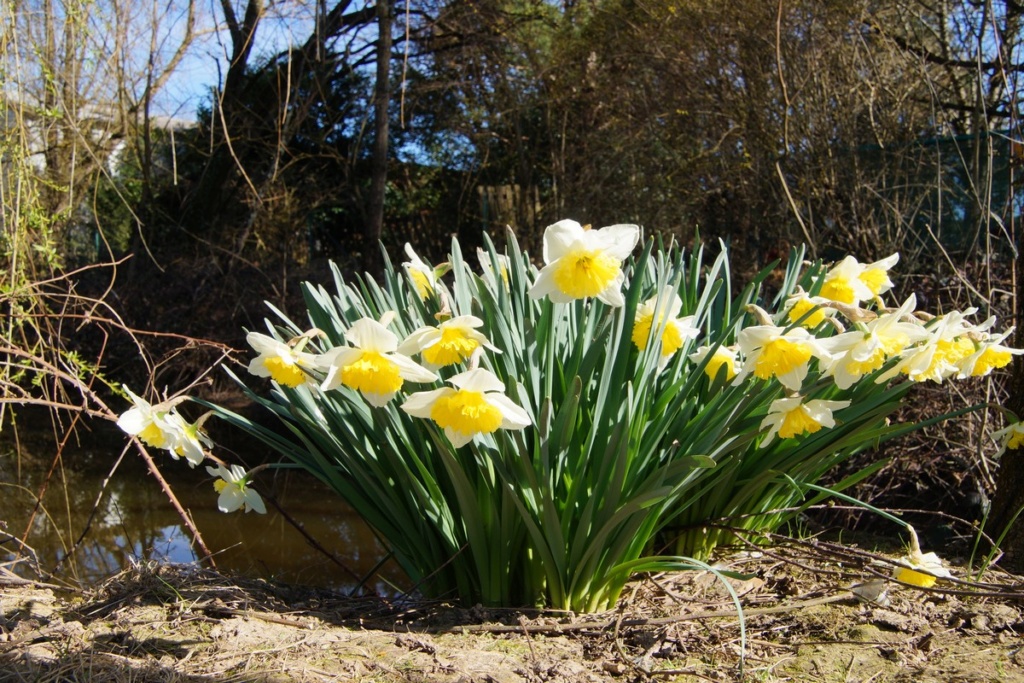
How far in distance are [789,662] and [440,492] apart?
0.80 meters

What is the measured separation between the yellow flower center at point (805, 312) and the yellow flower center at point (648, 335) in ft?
0.97

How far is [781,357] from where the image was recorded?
1.53 metres

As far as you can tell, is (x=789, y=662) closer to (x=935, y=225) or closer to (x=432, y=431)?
(x=432, y=431)

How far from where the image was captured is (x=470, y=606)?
196cm

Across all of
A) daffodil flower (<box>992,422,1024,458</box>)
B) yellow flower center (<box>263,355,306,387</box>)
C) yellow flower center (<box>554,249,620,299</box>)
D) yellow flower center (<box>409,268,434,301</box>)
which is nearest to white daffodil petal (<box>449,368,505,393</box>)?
yellow flower center (<box>554,249,620,299</box>)

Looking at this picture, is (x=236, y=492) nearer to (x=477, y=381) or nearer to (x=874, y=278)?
(x=477, y=381)

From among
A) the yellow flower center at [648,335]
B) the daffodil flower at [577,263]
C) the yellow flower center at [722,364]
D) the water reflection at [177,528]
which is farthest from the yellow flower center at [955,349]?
the water reflection at [177,528]

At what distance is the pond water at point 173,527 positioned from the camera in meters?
3.30

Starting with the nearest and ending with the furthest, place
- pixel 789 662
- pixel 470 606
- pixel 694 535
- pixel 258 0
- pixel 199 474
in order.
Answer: pixel 789 662 → pixel 470 606 → pixel 694 535 → pixel 199 474 → pixel 258 0

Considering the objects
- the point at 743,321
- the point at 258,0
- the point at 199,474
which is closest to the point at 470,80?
the point at 258,0

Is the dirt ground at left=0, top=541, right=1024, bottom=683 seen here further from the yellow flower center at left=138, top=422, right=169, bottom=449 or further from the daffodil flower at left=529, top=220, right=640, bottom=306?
A: the daffodil flower at left=529, top=220, right=640, bottom=306

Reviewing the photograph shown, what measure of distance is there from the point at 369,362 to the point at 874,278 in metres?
1.35

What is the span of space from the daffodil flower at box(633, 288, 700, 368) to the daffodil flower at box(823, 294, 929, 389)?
328mm

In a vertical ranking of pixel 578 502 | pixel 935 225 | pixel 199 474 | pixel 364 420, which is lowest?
pixel 199 474
